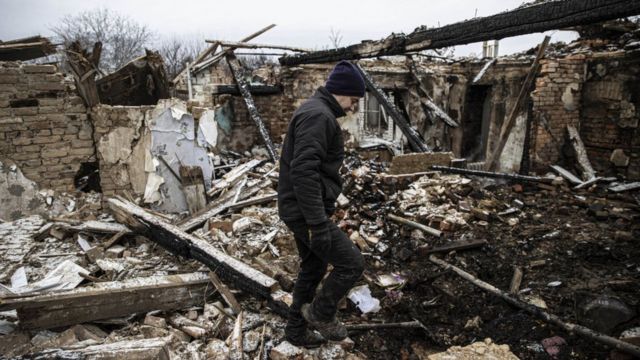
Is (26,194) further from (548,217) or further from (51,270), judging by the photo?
(548,217)

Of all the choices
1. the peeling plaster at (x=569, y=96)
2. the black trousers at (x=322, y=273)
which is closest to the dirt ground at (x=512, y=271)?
the black trousers at (x=322, y=273)

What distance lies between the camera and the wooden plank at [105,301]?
2.67m

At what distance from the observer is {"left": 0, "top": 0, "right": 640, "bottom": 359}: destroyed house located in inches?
109

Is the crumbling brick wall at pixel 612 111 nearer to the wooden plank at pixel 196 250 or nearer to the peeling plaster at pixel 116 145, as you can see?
the wooden plank at pixel 196 250

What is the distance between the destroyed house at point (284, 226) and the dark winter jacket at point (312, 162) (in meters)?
1.04

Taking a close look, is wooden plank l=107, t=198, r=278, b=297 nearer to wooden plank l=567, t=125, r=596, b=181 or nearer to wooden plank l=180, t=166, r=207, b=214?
wooden plank l=180, t=166, r=207, b=214

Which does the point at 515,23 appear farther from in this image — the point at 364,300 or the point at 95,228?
the point at 95,228

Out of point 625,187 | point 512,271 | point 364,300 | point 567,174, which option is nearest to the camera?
point 364,300

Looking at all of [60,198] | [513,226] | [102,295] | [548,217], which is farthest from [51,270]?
[548,217]

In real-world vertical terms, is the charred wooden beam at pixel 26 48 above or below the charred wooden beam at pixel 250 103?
above

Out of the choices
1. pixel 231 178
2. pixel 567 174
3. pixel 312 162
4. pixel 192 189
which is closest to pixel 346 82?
pixel 312 162

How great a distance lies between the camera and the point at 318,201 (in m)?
2.16

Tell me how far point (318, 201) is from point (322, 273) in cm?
70

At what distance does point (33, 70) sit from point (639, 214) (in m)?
8.83
